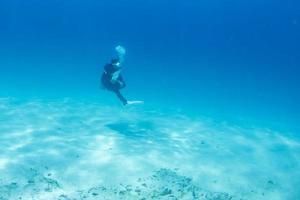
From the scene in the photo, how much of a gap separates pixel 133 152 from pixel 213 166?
2.35 meters

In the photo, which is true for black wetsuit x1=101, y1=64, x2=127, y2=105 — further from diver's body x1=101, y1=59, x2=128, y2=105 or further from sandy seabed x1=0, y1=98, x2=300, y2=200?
sandy seabed x1=0, y1=98, x2=300, y2=200

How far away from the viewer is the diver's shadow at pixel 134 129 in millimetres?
11770

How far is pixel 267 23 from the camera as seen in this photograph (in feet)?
210

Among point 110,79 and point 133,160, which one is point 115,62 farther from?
point 133,160

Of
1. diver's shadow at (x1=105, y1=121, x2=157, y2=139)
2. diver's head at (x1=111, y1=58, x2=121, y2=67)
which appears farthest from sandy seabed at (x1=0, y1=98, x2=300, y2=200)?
diver's head at (x1=111, y1=58, x2=121, y2=67)

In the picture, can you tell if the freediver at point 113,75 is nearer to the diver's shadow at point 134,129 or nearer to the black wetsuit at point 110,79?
the black wetsuit at point 110,79

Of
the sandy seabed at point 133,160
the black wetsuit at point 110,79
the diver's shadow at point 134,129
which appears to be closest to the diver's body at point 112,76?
the black wetsuit at point 110,79

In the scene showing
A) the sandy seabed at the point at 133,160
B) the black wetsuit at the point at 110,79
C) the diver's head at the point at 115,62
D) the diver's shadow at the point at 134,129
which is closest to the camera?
the sandy seabed at the point at 133,160

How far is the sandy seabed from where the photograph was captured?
707cm

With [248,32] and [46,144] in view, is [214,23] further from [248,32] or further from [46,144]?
[46,144]

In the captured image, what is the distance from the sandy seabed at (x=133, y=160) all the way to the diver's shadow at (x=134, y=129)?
0.13ft

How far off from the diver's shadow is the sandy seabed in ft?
0.13

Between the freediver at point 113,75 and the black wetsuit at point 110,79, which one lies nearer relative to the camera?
the freediver at point 113,75

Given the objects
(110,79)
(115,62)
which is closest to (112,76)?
(110,79)
